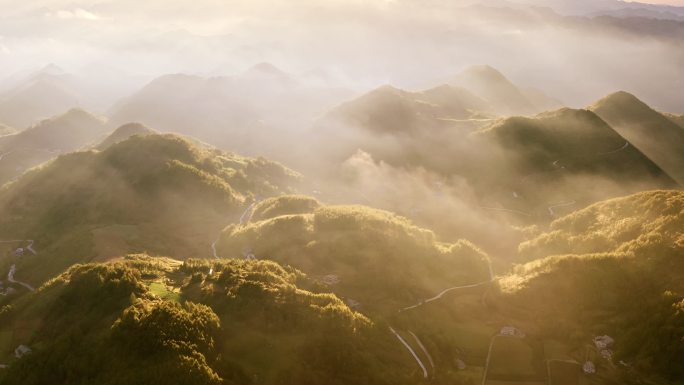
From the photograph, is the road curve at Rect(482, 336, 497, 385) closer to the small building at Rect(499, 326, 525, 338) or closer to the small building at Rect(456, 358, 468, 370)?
the small building at Rect(499, 326, 525, 338)

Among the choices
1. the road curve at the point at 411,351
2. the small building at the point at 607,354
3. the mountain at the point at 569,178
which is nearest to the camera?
the road curve at the point at 411,351

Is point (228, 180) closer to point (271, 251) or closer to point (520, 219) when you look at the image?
point (271, 251)

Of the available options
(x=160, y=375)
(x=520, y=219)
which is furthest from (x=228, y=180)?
(x=160, y=375)

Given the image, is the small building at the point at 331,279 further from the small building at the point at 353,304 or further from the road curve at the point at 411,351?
the road curve at the point at 411,351

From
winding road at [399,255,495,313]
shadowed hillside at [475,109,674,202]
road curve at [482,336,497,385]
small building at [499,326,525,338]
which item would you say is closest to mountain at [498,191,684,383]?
small building at [499,326,525,338]

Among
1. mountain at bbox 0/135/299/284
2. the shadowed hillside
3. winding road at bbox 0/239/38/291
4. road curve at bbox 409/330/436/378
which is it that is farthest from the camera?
the shadowed hillside

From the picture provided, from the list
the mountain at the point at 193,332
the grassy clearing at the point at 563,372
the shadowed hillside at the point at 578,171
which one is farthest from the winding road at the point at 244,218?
the shadowed hillside at the point at 578,171
